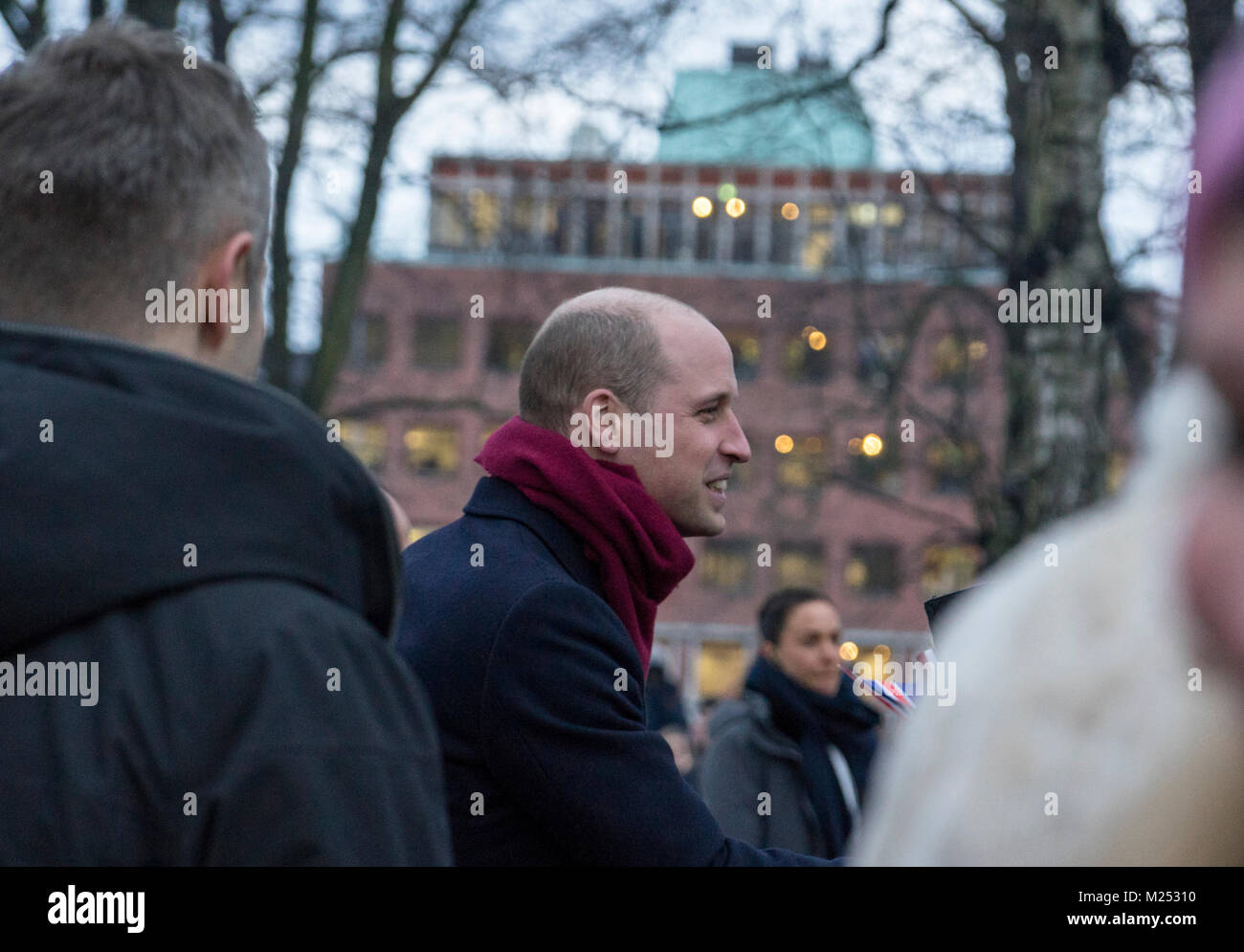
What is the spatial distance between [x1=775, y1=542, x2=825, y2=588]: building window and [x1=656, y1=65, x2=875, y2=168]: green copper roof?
35.4 metres

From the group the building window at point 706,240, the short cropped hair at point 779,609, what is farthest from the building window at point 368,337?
the short cropped hair at point 779,609

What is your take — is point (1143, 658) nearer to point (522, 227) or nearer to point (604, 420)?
point (604, 420)

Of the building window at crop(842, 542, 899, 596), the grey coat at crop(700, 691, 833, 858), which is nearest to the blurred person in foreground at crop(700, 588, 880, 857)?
the grey coat at crop(700, 691, 833, 858)

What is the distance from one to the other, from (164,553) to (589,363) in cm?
150

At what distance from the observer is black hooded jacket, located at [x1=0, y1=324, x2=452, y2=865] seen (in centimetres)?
130

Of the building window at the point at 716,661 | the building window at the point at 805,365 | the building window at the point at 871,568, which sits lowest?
the building window at the point at 716,661

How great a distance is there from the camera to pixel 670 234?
44750 mm

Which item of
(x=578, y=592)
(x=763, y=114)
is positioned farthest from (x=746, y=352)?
(x=578, y=592)

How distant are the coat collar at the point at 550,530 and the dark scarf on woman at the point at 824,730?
299 centimetres

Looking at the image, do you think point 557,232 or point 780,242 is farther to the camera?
point 780,242

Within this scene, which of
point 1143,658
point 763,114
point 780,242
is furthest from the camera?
point 780,242

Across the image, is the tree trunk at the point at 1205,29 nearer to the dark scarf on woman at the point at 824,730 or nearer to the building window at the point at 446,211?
the dark scarf on woman at the point at 824,730

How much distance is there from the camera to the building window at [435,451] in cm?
4556

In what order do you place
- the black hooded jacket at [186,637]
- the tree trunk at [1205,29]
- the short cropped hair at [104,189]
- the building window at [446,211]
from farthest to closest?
the building window at [446,211] → the tree trunk at [1205,29] → the short cropped hair at [104,189] → the black hooded jacket at [186,637]
